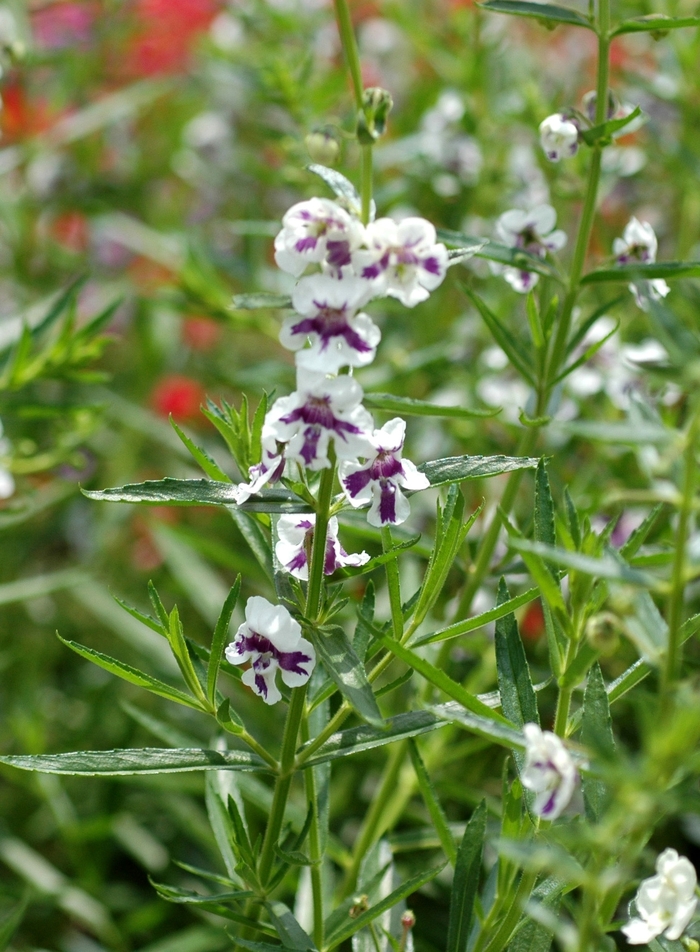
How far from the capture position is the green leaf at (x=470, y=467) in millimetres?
911

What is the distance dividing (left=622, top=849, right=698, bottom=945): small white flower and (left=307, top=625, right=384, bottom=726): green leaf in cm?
25

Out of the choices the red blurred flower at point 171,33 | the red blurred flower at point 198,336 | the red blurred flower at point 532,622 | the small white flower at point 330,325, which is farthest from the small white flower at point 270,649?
the red blurred flower at point 171,33

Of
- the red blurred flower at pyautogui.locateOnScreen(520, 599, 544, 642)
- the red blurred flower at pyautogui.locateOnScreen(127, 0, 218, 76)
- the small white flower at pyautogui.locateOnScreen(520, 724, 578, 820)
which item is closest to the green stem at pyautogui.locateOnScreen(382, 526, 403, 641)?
the small white flower at pyautogui.locateOnScreen(520, 724, 578, 820)

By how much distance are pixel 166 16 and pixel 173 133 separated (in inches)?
40.9

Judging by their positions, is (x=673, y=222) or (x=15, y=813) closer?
(x=15, y=813)

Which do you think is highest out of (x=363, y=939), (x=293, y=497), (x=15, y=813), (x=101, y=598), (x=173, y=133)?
(x=173, y=133)

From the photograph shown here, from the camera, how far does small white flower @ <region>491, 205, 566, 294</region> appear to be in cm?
119

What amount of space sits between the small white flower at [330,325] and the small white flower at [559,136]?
0.44m

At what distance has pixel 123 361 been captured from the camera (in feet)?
10.5

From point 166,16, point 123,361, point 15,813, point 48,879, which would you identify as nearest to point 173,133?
point 123,361

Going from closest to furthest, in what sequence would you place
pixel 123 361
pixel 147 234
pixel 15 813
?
1. pixel 15 813
2. pixel 147 234
3. pixel 123 361

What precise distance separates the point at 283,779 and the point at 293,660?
15cm

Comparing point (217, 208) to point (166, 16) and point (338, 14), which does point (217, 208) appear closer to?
point (166, 16)

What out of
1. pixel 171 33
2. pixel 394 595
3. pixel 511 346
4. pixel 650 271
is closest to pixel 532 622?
pixel 511 346
